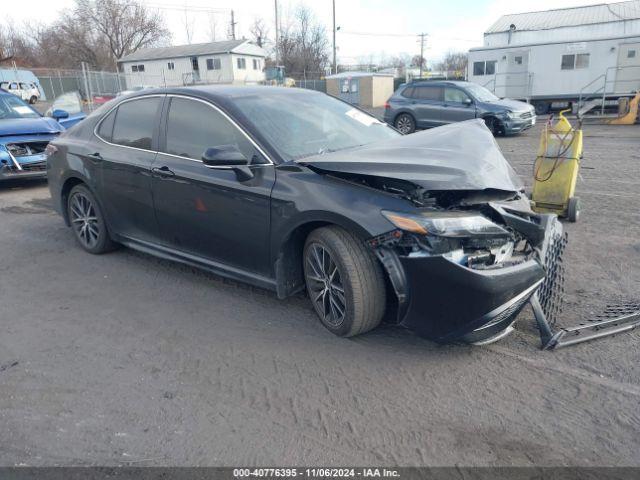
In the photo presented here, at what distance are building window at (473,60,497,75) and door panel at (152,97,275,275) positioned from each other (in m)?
23.4

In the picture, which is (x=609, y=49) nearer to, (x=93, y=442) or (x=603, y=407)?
(x=603, y=407)

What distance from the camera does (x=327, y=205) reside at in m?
3.21

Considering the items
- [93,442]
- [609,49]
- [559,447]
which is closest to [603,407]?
[559,447]

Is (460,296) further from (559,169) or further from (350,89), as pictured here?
(350,89)

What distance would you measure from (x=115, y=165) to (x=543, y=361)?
3.84 metres

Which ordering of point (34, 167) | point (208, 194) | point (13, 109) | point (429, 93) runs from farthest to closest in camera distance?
point (429, 93) < point (13, 109) < point (34, 167) < point (208, 194)

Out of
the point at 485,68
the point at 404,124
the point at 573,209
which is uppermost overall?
the point at 485,68

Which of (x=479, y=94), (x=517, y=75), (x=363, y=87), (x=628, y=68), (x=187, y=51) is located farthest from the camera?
(x=187, y=51)

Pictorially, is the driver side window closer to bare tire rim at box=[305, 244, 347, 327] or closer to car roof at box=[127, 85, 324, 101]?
car roof at box=[127, 85, 324, 101]

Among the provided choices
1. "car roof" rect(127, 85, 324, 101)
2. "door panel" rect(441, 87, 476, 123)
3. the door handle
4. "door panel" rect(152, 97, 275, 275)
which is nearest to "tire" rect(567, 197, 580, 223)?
"car roof" rect(127, 85, 324, 101)

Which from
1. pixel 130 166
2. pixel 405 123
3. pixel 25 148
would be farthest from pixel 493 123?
pixel 130 166

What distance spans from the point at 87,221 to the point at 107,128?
3.35 feet

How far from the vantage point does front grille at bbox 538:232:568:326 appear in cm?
335

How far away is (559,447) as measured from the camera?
242 cm
